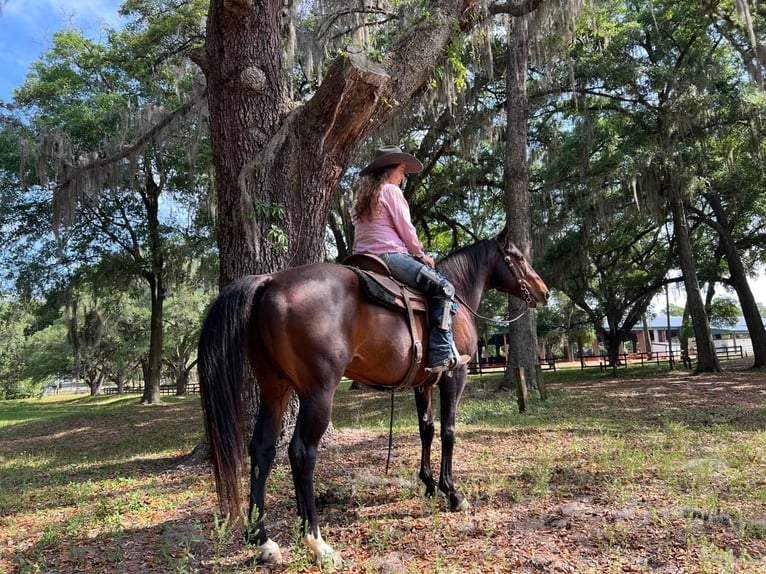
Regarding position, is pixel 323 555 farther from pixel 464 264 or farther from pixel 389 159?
pixel 389 159

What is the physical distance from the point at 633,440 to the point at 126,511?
4.95m

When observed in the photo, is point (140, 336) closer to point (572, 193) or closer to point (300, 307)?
point (572, 193)

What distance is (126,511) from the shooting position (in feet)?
12.4

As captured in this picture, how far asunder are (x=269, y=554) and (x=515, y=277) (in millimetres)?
2872

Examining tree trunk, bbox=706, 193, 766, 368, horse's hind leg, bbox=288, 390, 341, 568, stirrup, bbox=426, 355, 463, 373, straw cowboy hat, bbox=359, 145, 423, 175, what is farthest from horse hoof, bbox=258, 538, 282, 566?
tree trunk, bbox=706, 193, 766, 368

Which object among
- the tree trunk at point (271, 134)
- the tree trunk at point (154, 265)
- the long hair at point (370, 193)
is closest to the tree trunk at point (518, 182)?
the tree trunk at point (271, 134)

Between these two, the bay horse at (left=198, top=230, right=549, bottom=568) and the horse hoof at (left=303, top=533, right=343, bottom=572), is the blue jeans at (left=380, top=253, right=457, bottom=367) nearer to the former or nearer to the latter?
the bay horse at (left=198, top=230, right=549, bottom=568)

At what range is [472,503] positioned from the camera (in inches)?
147

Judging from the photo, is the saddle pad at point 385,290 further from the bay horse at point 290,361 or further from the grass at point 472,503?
the grass at point 472,503

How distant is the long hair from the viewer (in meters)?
3.74

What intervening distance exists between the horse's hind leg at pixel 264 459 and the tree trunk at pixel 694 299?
15393 millimetres

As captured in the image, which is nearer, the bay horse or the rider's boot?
the bay horse

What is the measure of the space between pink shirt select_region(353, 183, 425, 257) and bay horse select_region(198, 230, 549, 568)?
22.1 inches

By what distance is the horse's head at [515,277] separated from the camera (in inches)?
174
